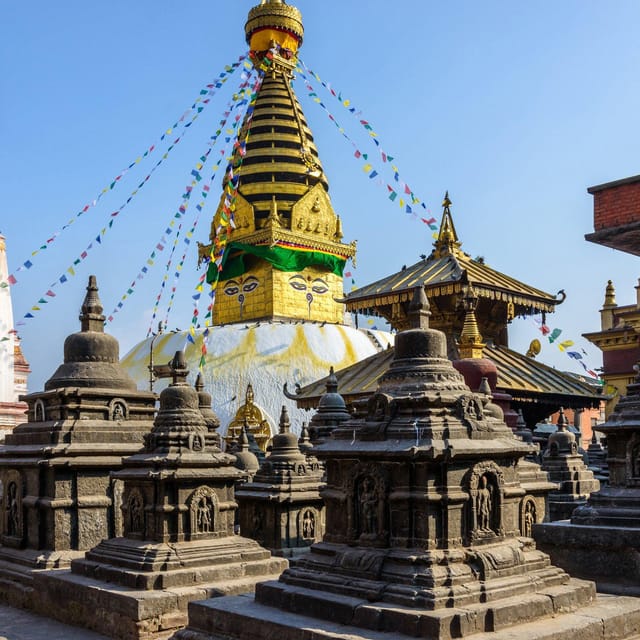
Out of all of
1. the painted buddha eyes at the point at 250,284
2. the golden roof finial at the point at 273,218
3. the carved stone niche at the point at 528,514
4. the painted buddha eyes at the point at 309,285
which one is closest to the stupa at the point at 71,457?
the carved stone niche at the point at 528,514

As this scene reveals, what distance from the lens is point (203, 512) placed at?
29.5ft

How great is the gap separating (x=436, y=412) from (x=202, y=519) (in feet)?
11.3

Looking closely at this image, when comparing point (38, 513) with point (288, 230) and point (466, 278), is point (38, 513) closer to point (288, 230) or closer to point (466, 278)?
point (466, 278)

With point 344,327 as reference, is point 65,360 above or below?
below

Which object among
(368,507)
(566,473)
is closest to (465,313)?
(566,473)

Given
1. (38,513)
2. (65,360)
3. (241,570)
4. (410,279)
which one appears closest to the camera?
(241,570)

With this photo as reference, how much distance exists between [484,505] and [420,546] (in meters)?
0.69

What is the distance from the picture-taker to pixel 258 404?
1151 inches

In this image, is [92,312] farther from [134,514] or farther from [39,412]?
[134,514]

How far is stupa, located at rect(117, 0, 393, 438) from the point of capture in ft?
105

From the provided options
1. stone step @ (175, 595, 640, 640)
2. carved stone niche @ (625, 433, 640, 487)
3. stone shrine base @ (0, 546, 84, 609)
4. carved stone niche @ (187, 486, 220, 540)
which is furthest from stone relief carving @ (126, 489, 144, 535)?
carved stone niche @ (625, 433, 640, 487)

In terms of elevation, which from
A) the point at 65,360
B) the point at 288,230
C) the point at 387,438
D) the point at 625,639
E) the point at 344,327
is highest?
the point at 288,230

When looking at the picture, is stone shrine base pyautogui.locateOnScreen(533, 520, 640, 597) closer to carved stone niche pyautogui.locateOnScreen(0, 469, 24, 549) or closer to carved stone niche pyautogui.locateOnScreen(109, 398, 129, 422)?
carved stone niche pyautogui.locateOnScreen(109, 398, 129, 422)

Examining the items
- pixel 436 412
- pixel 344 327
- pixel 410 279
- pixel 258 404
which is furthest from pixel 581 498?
pixel 344 327
